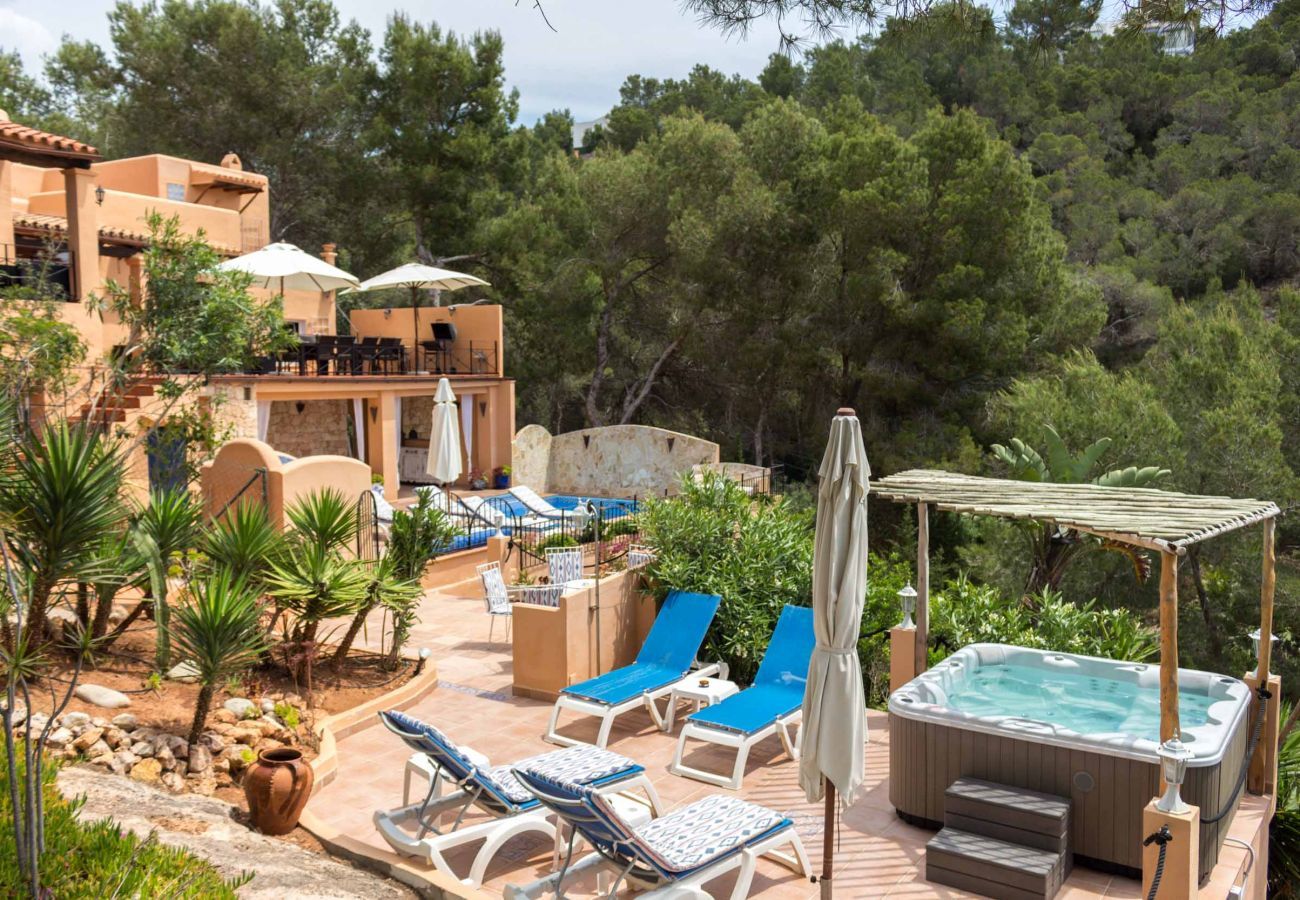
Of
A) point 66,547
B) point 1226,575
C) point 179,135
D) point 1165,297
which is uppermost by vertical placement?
point 179,135

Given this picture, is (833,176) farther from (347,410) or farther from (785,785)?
(785,785)

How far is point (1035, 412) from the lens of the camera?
20.0 meters

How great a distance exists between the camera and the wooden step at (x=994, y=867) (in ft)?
20.1

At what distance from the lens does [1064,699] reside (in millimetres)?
8844

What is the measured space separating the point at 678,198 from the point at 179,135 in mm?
14416

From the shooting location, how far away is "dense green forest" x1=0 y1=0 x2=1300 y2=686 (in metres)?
23.9

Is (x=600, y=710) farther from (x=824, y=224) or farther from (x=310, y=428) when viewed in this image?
(x=824, y=224)

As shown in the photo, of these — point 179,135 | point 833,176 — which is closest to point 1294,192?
point 833,176

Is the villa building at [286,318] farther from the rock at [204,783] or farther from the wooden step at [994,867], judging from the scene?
the wooden step at [994,867]

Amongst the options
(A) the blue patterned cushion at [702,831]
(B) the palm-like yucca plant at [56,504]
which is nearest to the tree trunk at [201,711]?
(B) the palm-like yucca plant at [56,504]

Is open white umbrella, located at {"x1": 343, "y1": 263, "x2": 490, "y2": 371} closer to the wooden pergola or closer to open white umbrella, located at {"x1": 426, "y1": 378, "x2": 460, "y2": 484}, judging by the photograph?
open white umbrella, located at {"x1": 426, "y1": 378, "x2": 460, "y2": 484}

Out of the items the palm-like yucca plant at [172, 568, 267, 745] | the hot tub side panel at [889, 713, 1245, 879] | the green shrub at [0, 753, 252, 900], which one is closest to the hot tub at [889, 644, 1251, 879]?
the hot tub side panel at [889, 713, 1245, 879]

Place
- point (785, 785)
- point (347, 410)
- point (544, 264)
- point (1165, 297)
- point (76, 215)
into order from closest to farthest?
point (785, 785) → point (76, 215) → point (347, 410) → point (1165, 297) → point (544, 264)

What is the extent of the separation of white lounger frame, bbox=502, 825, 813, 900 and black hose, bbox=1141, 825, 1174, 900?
192 centimetres
